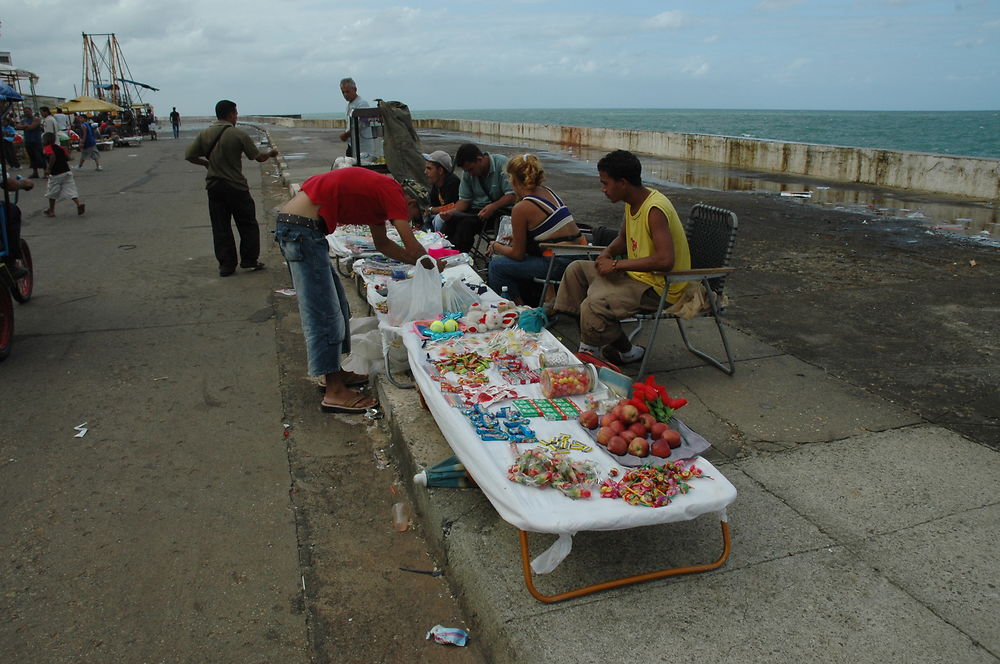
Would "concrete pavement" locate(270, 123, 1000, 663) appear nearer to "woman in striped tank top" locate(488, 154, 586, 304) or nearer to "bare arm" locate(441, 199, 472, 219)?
"woman in striped tank top" locate(488, 154, 586, 304)

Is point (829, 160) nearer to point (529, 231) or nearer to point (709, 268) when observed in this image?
point (529, 231)

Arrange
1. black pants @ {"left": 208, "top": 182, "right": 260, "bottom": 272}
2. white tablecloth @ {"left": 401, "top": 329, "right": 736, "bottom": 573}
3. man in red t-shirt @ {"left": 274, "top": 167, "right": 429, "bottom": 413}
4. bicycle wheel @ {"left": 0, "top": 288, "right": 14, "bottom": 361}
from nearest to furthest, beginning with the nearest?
white tablecloth @ {"left": 401, "top": 329, "right": 736, "bottom": 573} < man in red t-shirt @ {"left": 274, "top": 167, "right": 429, "bottom": 413} < bicycle wheel @ {"left": 0, "top": 288, "right": 14, "bottom": 361} < black pants @ {"left": 208, "top": 182, "right": 260, "bottom": 272}

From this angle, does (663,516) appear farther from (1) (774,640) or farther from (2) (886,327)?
(2) (886,327)

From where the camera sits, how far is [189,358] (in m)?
5.63

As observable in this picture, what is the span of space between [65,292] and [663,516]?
732 cm

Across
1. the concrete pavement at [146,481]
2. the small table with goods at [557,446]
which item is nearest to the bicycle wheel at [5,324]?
the concrete pavement at [146,481]

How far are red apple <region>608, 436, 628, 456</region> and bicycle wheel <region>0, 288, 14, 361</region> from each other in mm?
5101

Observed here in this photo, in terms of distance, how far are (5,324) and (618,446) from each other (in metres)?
5.25

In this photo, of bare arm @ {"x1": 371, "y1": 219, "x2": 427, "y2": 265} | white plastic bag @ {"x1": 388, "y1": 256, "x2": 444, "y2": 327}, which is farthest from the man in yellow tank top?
bare arm @ {"x1": 371, "y1": 219, "x2": 427, "y2": 265}

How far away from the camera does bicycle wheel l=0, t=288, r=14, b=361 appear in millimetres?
5543

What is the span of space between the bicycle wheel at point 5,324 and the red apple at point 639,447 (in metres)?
5.19

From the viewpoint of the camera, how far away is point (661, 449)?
2947 mm

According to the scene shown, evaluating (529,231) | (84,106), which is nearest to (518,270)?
(529,231)

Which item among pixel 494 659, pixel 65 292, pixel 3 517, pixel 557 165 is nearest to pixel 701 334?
pixel 494 659
